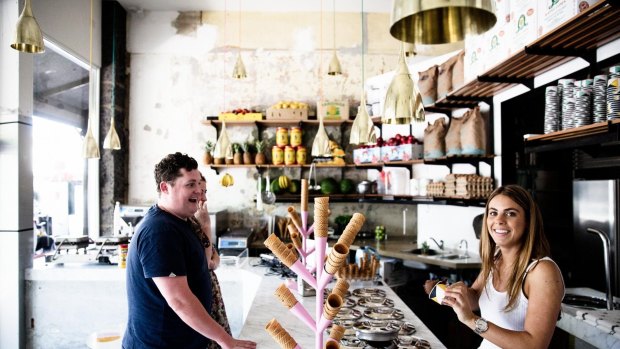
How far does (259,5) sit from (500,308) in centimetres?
563

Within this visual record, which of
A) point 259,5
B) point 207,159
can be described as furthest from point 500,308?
point 259,5

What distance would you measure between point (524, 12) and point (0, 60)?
4.61 metres

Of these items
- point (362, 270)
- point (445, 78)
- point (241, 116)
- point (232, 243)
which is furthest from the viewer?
point (241, 116)

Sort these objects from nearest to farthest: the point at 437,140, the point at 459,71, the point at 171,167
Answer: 1. the point at 171,167
2. the point at 459,71
3. the point at 437,140

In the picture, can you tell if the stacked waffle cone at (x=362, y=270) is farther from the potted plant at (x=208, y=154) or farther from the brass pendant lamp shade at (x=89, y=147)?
the potted plant at (x=208, y=154)

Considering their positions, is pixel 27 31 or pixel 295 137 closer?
pixel 27 31

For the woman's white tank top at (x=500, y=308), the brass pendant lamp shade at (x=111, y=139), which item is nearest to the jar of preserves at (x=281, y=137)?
the brass pendant lamp shade at (x=111, y=139)

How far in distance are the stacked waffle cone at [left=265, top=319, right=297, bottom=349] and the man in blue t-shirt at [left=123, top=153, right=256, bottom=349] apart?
760mm

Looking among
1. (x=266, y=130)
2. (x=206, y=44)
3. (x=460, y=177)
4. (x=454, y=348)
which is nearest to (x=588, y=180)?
(x=460, y=177)

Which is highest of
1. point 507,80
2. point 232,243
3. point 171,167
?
point 507,80

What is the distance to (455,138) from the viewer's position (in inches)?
164

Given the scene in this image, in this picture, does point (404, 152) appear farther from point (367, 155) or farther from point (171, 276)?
point (171, 276)

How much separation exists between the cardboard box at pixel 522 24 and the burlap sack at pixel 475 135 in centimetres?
101

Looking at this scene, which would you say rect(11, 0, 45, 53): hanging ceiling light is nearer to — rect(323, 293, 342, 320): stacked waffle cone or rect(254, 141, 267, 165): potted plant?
rect(323, 293, 342, 320): stacked waffle cone
